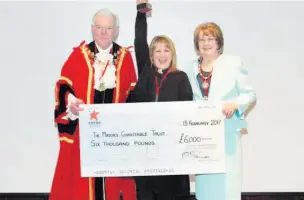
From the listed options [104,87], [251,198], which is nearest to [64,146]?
[104,87]

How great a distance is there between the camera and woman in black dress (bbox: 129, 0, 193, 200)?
2070mm

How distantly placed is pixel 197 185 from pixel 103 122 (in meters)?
0.59

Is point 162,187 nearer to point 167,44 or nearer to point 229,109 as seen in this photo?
point 229,109

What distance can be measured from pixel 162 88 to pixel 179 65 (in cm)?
56

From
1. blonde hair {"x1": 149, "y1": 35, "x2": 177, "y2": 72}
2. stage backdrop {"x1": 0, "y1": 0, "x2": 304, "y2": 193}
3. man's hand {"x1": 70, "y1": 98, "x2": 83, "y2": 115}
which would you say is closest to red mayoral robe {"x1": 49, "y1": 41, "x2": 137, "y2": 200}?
man's hand {"x1": 70, "y1": 98, "x2": 83, "y2": 115}

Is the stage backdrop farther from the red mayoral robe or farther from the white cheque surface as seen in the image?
the white cheque surface

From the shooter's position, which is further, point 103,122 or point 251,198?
point 251,198

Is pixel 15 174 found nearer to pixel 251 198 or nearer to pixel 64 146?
pixel 64 146

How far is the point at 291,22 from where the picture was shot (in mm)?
2633

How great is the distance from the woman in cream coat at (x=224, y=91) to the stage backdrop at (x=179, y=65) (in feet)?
1.67

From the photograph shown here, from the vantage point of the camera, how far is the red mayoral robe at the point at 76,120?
211 centimetres

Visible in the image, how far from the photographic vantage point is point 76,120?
213cm

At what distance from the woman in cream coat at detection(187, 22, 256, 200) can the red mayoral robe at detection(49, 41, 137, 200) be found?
398mm

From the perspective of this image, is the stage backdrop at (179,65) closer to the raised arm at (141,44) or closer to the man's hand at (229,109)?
the raised arm at (141,44)
